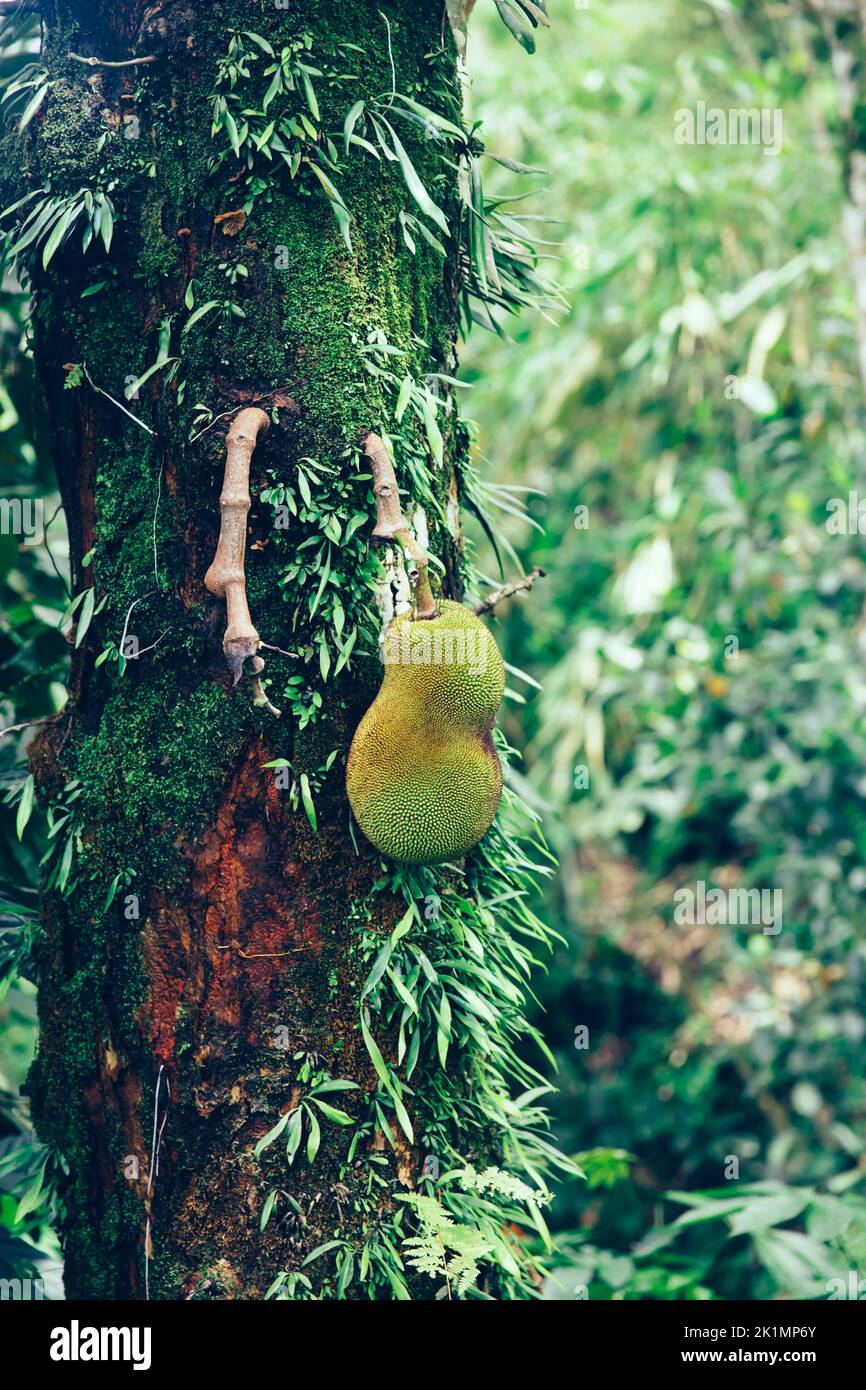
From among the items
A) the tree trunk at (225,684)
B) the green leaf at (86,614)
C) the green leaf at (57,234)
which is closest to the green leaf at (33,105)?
the tree trunk at (225,684)

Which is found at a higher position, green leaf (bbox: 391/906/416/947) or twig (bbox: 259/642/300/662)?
twig (bbox: 259/642/300/662)

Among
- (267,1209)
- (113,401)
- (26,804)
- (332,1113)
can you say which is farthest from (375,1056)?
(113,401)

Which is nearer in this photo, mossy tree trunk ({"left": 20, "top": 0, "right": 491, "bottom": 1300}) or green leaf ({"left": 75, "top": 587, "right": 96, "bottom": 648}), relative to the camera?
mossy tree trunk ({"left": 20, "top": 0, "right": 491, "bottom": 1300})

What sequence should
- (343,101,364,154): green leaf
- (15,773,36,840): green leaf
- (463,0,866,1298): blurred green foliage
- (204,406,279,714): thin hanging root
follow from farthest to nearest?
1. (463,0,866,1298): blurred green foliage
2. (15,773,36,840): green leaf
3. (343,101,364,154): green leaf
4. (204,406,279,714): thin hanging root

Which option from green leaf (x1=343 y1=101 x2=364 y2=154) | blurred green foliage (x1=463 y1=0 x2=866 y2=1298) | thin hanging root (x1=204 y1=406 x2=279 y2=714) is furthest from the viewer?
blurred green foliage (x1=463 y1=0 x2=866 y2=1298)

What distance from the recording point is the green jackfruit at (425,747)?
3.62 feet

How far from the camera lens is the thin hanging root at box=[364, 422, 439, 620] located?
3.61ft

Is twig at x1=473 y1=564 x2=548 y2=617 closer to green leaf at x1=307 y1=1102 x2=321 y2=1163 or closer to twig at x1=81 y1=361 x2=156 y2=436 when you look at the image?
twig at x1=81 y1=361 x2=156 y2=436

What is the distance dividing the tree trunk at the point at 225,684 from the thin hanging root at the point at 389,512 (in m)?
0.03

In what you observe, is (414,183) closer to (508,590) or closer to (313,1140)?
(508,590)

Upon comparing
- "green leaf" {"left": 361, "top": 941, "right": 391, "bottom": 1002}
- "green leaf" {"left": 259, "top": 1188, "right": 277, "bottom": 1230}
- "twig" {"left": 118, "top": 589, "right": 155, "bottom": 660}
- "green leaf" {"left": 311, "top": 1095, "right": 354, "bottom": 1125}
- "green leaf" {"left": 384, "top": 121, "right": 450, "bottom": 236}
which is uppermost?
"green leaf" {"left": 384, "top": 121, "right": 450, "bottom": 236}

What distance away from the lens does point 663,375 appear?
3.16 meters

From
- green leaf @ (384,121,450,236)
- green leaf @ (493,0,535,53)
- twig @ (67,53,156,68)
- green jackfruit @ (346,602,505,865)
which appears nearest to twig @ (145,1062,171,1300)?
green jackfruit @ (346,602,505,865)
